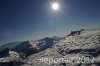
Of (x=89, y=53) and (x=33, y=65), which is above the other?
(x=89, y=53)

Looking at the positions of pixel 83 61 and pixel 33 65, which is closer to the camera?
pixel 83 61

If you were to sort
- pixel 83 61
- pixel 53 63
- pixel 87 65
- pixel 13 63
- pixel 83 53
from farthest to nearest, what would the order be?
1. pixel 13 63
2. pixel 83 53
3. pixel 53 63
4. pixel 83 61
5. pixel 87 65

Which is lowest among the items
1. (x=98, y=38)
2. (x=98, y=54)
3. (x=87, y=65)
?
(x=87, y=65)

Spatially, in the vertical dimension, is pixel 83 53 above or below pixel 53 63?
above

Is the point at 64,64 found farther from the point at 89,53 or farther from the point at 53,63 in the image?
the point at 89,53

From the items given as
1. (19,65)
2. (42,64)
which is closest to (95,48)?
(42,64)

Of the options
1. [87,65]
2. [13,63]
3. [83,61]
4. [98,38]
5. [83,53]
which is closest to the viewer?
[87,65]

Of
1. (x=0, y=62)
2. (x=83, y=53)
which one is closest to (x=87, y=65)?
(x=83, y=53)

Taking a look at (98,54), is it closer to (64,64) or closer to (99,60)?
(99,60)

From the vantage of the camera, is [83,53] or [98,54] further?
[83,53]
